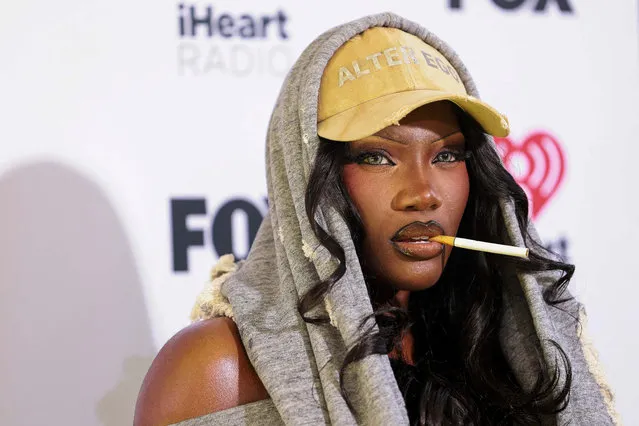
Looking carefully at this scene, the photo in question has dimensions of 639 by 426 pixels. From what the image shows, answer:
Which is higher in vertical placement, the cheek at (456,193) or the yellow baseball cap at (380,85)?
the yellow baseball cap at (380,85)

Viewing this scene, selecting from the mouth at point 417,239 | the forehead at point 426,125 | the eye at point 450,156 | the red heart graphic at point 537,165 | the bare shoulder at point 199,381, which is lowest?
the bare shoulder at point 199,381

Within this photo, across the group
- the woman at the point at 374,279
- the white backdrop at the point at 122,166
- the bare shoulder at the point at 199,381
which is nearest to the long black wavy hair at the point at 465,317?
the woman at the point at 374,279

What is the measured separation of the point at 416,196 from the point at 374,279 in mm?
128

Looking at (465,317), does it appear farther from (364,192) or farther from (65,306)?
(65,306)

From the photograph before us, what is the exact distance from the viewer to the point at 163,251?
1371 millimetres

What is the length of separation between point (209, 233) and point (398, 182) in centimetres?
51

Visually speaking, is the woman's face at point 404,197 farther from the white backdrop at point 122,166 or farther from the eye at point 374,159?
the white backdrop at point 122,166

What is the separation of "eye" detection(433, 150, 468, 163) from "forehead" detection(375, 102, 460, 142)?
0.03m

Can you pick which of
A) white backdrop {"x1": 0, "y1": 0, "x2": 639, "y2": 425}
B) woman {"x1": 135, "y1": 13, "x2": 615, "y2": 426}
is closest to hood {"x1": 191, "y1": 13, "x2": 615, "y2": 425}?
woman {"x1": 135, "y1": 13, "x2": 615, "y2": 426}

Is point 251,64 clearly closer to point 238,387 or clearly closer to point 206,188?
point 206,188

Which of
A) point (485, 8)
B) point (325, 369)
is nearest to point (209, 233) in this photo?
point (325, 369)

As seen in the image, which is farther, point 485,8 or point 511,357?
point 485,8

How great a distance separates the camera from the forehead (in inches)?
38.9

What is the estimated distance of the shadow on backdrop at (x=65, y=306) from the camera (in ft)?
4.26
